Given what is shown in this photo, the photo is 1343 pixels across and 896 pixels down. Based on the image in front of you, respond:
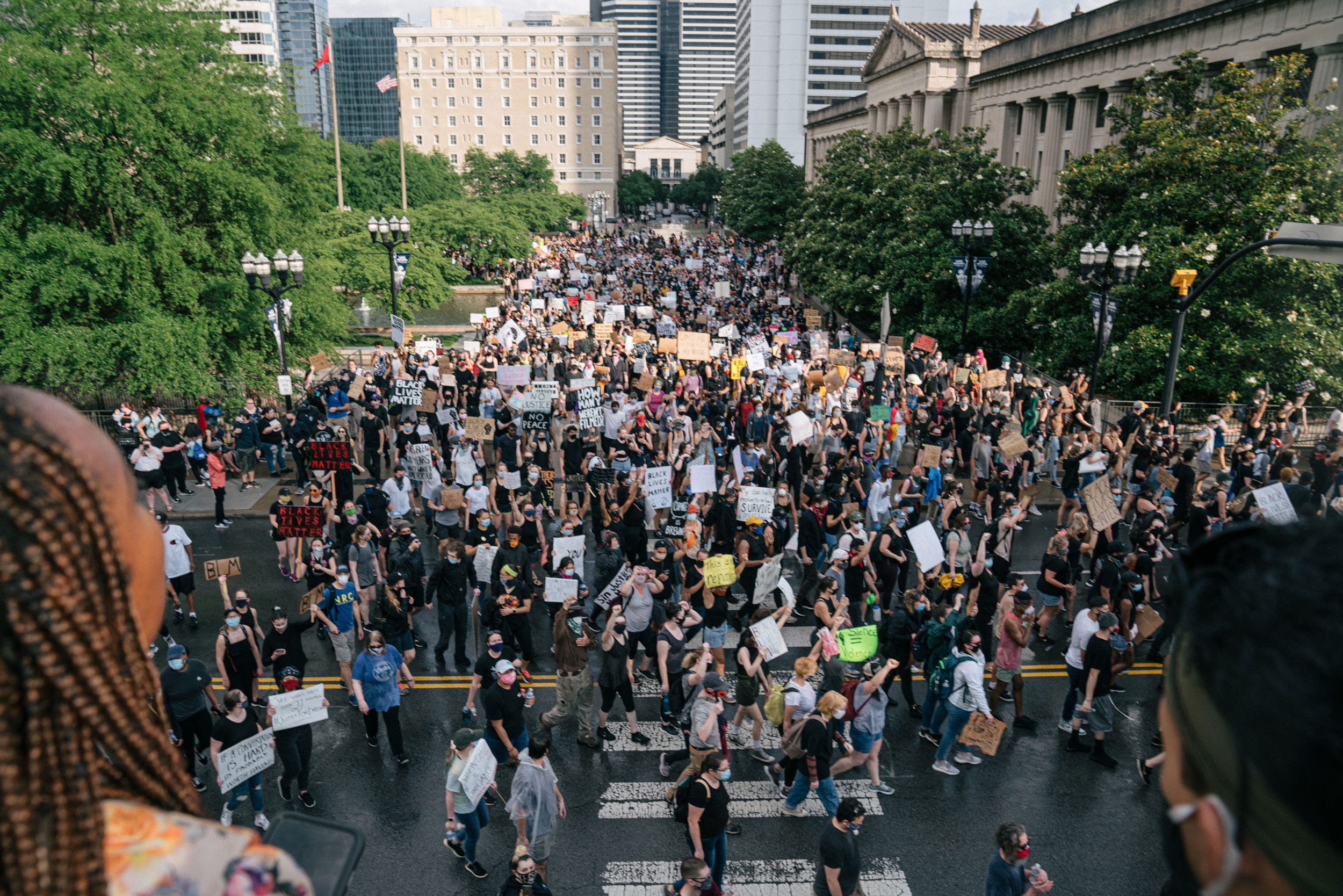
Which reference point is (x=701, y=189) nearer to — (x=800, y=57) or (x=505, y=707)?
(x=800, y=57)

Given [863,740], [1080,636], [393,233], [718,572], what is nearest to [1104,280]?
[1080,636]

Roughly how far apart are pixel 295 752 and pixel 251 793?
1.89 ft

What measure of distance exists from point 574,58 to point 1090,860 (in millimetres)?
161900

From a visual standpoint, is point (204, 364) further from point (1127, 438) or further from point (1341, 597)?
point (1341, 597)

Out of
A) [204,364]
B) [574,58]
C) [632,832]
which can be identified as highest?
[574,58]

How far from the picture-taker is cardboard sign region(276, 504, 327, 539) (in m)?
14.6

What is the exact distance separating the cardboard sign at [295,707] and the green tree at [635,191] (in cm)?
16188

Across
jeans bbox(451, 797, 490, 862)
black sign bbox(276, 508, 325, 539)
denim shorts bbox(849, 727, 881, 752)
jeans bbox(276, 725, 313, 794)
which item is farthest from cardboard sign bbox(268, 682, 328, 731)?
denim shorts bbox(849, 727, 881, 752)

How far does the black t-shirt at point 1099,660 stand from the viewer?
10.6 meters

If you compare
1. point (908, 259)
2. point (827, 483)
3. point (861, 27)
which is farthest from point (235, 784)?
point (861, 27)

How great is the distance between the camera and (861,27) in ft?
484

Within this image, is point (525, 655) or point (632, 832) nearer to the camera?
point (632, 832)

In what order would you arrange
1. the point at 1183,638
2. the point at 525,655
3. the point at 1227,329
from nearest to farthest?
the point at 1183,638 → the point at 525,655 → the point at 1227,329

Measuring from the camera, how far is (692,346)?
26984mm
